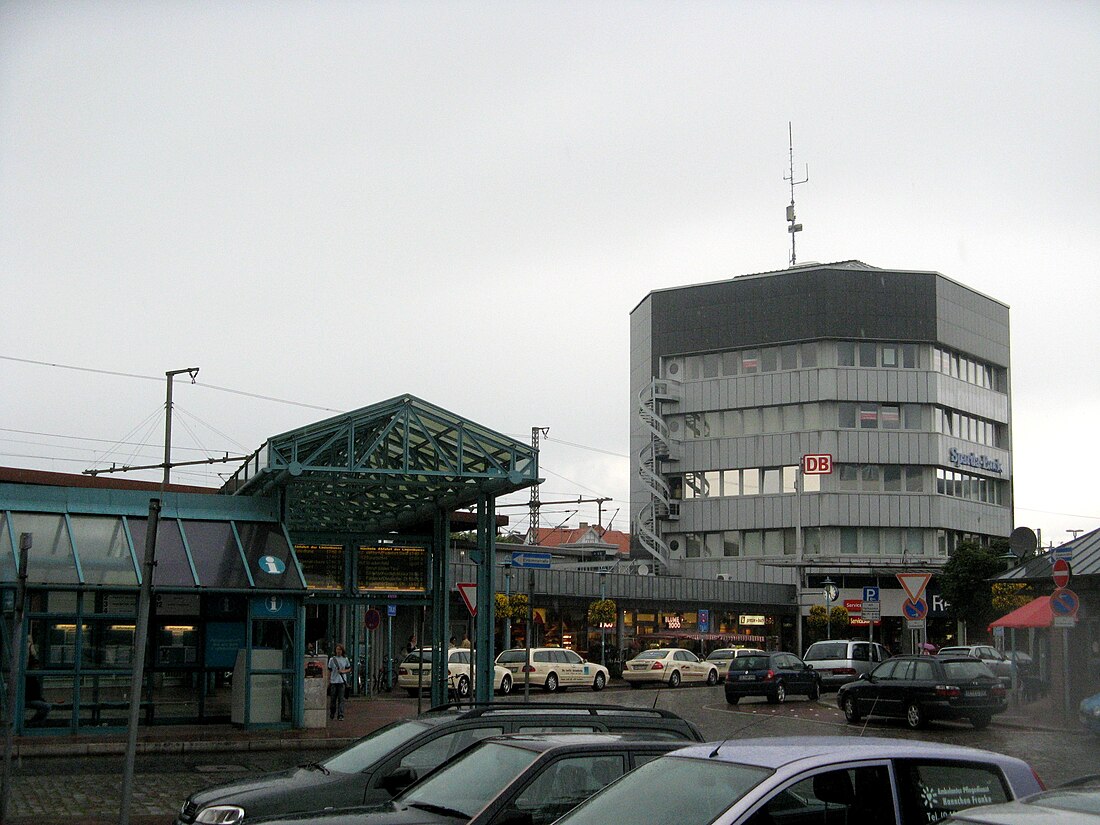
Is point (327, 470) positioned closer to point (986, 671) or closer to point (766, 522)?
point (986, 671)

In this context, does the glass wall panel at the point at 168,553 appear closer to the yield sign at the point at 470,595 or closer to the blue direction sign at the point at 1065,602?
the yield sign at the point at 470,595

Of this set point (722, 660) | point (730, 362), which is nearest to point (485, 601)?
point (722, 660)

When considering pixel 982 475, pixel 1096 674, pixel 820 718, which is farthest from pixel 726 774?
pixel 982 475

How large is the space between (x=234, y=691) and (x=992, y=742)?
47.1 ft

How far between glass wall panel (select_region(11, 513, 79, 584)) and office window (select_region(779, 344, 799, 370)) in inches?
2183

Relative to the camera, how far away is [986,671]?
2712 centimetres

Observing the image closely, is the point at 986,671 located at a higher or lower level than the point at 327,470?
lower

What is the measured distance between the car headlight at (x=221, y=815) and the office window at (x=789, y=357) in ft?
217

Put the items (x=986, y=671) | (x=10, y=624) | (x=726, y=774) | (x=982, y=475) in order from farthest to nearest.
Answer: (x=982, y=475) < (x=986, y=671) < (x=10, y=624) < (x=726, y=774)

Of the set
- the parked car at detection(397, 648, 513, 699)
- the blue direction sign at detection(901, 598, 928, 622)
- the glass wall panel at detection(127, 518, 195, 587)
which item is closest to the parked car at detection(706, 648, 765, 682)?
the parked car at detection(397, 648, 513, 699)

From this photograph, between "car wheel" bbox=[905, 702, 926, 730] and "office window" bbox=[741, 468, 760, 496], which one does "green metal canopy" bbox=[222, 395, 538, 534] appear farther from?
"office window" bbox=[741, 468, 760, 496]

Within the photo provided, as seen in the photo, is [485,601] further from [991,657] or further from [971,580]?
[971,580]

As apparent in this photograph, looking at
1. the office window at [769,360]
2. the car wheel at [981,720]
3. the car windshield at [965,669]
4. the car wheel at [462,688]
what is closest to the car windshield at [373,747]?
the car windshield at [965,669]

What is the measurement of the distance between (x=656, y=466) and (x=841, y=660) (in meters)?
35.1
